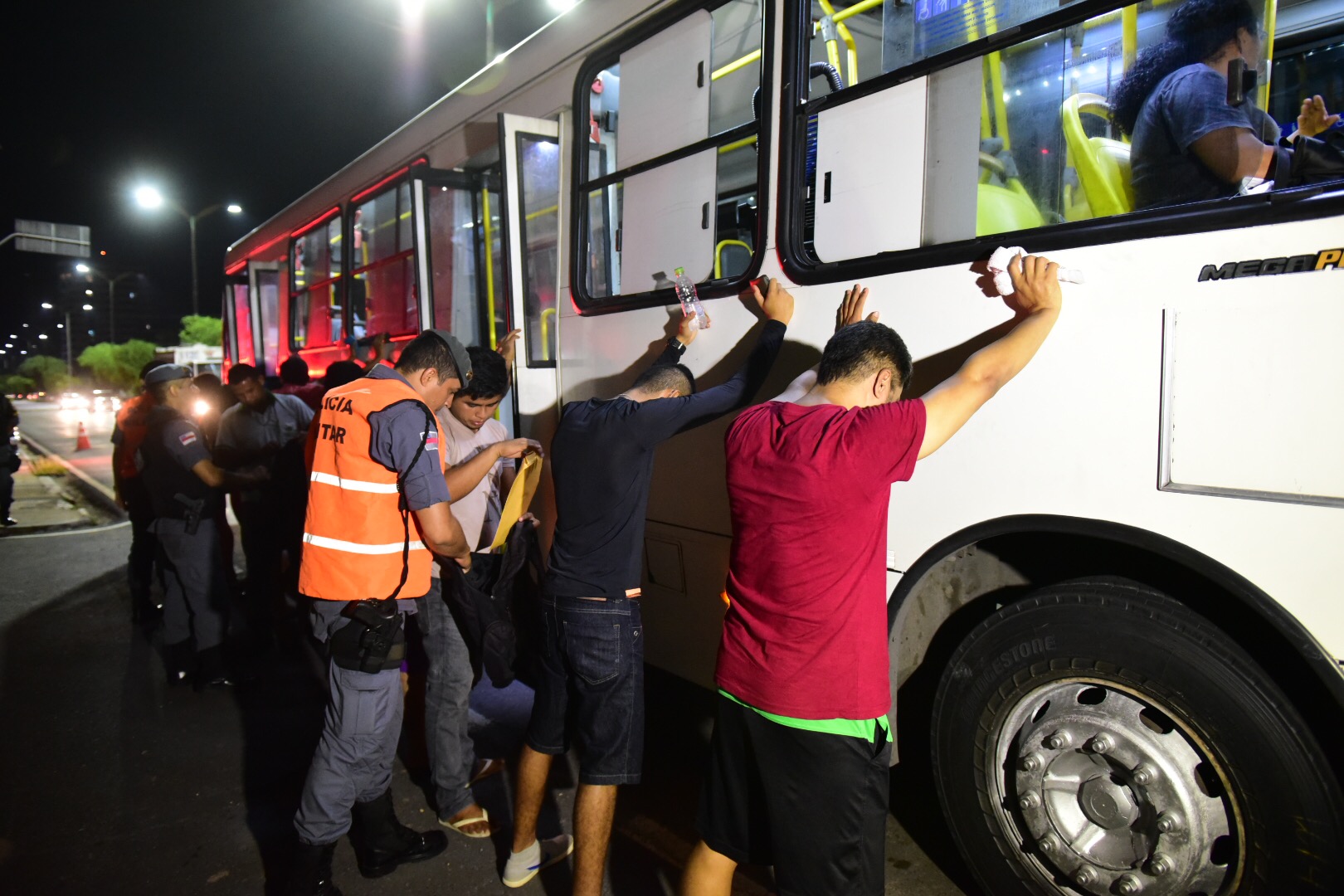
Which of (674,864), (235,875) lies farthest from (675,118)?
(235,875)

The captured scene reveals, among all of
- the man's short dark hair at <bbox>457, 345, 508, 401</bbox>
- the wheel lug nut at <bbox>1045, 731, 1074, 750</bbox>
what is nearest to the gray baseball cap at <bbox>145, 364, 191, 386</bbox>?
the man's short dark hair at <bbox>457, 345, 508, 401</bbox>

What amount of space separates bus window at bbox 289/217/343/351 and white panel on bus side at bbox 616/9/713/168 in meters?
4.00

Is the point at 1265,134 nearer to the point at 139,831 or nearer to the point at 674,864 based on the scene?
the point at 674,864

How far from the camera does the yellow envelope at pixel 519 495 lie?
3.27 m

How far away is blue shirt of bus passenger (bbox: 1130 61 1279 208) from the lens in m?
1.96

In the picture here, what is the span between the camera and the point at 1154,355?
1940mm

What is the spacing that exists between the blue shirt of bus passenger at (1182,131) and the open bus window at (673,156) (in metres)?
1.19

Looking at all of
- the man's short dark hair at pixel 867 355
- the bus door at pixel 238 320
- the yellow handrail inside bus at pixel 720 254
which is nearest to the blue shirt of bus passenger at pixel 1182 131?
the man's short dark hair at pixel 867 355

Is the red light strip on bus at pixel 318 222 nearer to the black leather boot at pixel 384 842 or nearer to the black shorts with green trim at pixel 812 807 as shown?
the black leather boot at pixel 384 842

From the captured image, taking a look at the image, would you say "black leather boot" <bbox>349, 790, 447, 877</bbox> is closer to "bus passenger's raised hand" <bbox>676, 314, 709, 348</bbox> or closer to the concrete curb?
"bus passenger's raised hand" <bbox>676, 314, 709, 348</bbox>

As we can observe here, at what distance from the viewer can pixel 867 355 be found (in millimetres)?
2051

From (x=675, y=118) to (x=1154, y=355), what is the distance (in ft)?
6.39

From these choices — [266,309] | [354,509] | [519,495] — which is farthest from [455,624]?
[266,309]

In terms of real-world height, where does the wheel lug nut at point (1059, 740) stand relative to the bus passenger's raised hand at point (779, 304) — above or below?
below
